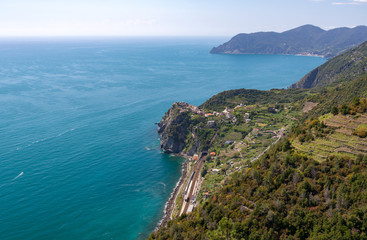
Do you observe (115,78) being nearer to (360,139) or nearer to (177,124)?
(177,124)

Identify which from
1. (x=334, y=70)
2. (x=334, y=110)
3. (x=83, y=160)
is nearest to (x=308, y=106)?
(x=334, y=110)

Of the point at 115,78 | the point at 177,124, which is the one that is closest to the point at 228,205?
the point at 177,124

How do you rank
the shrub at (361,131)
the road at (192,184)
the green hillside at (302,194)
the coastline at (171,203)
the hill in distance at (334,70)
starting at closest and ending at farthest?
the green hillside at (302,194)
the shrub at (361,131)
the coastline at (171,203)
the road at (192,184)
the hill in distance at (334,70)

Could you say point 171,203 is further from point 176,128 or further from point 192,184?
point 176,128

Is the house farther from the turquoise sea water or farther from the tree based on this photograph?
the tree

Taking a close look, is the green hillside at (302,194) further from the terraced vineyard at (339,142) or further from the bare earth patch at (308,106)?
the bare earth patch at (308,106)

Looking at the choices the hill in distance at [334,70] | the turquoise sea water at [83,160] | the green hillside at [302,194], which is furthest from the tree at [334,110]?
the hill in distance at [334,70]
